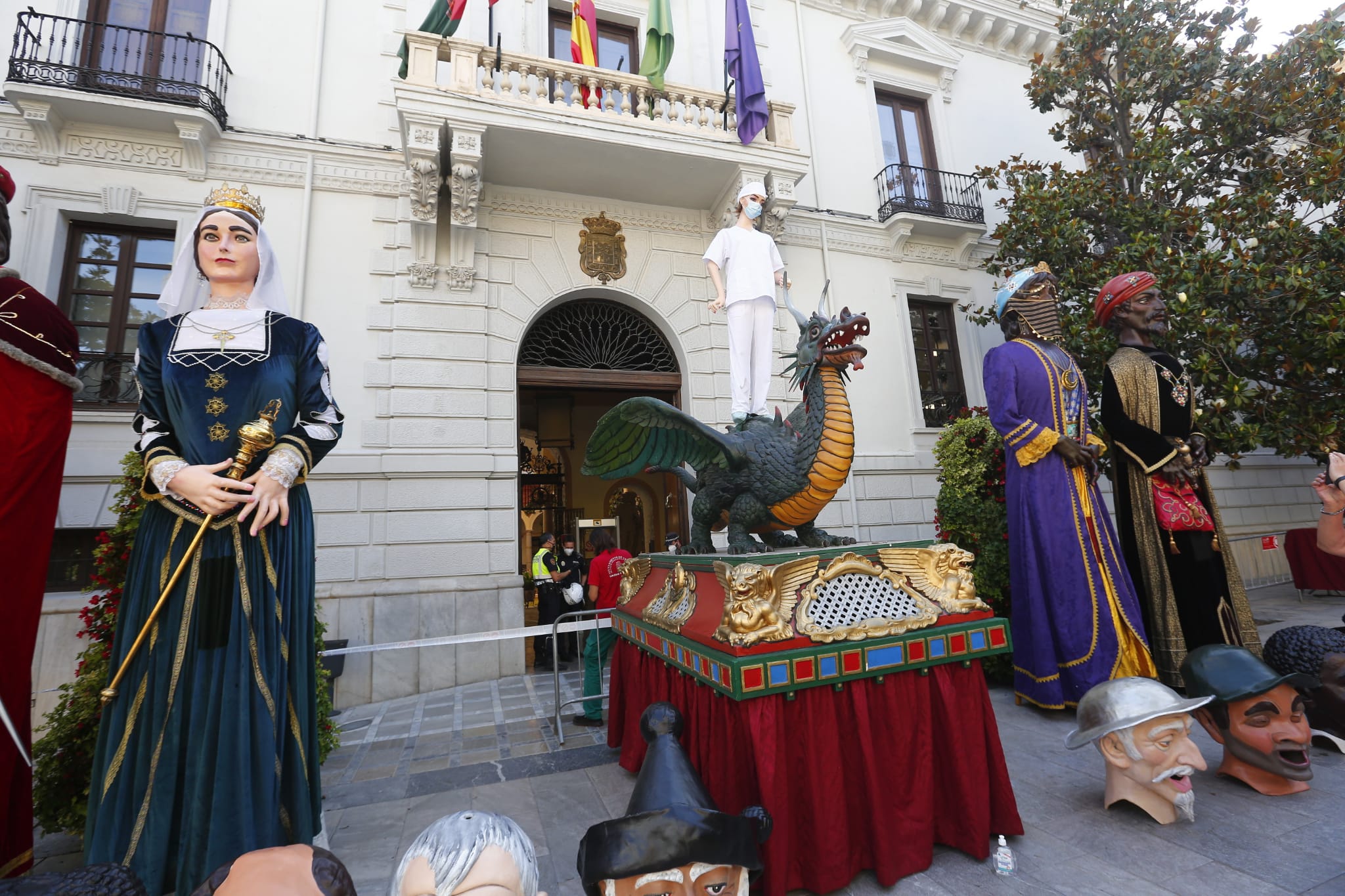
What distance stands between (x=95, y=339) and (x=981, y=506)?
8.63m

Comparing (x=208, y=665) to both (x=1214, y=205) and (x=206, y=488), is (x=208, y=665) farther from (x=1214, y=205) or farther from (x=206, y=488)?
(x=1214, y=205)

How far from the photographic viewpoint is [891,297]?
8.80m

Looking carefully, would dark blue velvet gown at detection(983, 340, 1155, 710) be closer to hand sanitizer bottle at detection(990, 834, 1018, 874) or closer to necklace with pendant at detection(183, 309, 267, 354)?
hand sanitizer bottle at detection(990, 834, 1018, 874)

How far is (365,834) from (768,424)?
8.92ft

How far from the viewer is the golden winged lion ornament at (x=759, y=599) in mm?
2088

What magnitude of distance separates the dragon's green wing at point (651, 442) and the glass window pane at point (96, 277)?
629cm

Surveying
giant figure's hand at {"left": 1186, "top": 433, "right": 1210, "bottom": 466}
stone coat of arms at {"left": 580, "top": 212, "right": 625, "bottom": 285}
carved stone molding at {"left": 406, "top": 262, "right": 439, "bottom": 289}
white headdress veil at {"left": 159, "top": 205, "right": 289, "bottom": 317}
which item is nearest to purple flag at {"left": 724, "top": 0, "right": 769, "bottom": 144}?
stone coat of arms at {"left": 580, "top": 212, "right": 625, "bottom": 285}

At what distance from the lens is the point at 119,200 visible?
5.86 m

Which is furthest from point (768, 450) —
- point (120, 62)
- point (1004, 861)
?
point (120, 62)

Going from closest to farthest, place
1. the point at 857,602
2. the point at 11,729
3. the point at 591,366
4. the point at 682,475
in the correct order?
the point at 11,729, the point at 857,602, the point at 682,475, the point at 591,366

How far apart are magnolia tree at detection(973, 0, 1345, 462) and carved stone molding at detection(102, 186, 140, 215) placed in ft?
33.0

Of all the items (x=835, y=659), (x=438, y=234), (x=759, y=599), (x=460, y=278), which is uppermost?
(x=438, y=234)

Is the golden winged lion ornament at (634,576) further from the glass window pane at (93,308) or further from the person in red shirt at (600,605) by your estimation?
the glass window pane at (93,308)

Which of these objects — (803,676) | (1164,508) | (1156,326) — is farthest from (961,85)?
(803,676)
